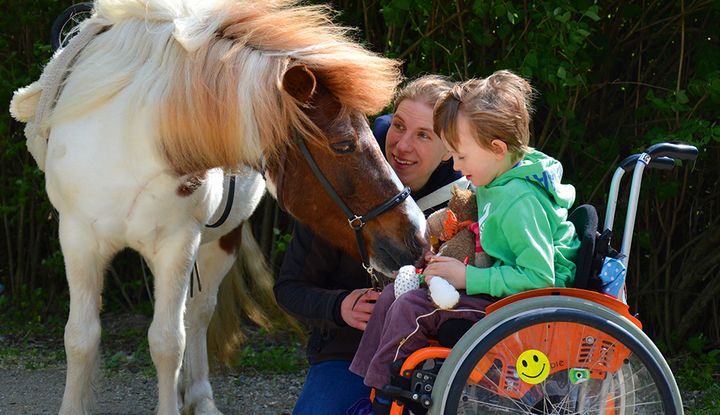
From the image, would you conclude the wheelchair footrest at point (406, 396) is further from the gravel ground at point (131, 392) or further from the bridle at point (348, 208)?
the gravel ground at point (131, 392)

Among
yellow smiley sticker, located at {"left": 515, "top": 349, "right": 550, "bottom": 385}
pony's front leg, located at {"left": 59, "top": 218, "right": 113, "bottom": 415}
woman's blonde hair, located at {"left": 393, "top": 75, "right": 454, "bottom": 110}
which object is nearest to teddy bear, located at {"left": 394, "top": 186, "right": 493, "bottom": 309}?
yellow smiley sticker, located at {"left": 515, "top": 349, "right": 550, "bottom": 385}

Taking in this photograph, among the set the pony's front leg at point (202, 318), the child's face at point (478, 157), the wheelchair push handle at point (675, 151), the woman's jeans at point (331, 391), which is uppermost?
the child's face at point (478, 157)

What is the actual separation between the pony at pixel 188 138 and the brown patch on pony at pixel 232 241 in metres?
0.85

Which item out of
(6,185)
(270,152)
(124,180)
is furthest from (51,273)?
(270,152)

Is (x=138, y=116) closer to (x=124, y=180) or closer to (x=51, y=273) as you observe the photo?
(x=124, y=180)

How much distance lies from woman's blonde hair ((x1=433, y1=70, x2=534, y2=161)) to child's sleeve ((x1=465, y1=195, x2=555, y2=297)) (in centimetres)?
18

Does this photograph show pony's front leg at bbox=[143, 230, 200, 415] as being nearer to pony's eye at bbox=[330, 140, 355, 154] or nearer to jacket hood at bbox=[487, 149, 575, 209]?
pony's eye at bbox=[330, 140, 355, 154]

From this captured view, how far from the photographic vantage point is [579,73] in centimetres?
454

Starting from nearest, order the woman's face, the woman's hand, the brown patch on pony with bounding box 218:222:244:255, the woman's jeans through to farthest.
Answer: the woman's hand → the woman's jeans → the woman's face → the brown patch on pony with bounding box 218:222:244:255

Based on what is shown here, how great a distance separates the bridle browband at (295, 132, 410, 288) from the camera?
10.1 ft

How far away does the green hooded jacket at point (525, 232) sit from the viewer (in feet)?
8.33

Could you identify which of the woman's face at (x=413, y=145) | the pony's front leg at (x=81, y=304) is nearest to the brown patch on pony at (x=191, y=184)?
the pony's front leg at (x=81, y=304)

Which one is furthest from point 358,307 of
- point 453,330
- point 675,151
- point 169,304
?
point 675,151

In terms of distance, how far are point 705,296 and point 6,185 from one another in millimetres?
3932
